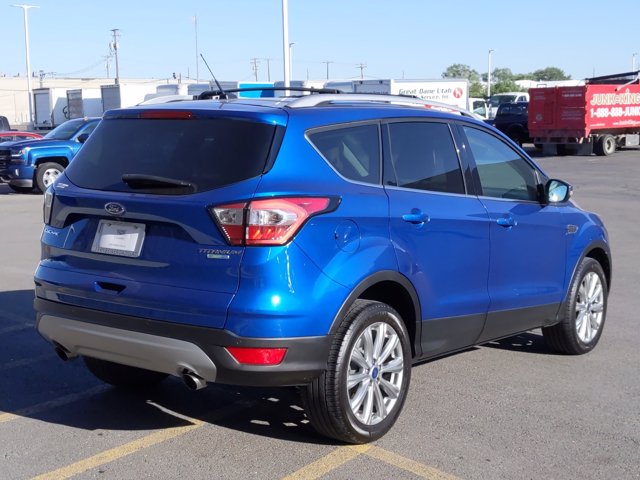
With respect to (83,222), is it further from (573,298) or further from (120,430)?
(573,298)

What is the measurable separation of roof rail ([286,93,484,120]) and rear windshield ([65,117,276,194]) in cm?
40

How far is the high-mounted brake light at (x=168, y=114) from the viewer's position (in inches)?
184

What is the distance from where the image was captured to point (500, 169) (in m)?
5.95

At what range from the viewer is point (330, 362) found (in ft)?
14.5

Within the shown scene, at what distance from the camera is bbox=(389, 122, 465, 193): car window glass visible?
5.11 meters

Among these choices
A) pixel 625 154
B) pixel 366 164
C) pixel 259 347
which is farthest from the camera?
pixel 625 154

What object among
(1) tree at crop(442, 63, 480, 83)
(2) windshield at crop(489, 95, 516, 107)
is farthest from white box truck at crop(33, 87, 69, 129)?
(1) tree at crop(442, 63, 480, 83)

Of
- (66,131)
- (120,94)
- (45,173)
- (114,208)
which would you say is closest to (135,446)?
(114,208)

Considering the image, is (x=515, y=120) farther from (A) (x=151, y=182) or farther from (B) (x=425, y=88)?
(A) (x=151, y=182)

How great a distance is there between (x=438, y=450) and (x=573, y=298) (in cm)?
232

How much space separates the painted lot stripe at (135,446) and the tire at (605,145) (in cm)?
2887

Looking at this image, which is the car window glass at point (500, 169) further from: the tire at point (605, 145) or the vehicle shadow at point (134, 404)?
the tire at point (605, 145)

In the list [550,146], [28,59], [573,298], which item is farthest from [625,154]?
[28,59]

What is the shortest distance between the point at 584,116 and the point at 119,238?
28.3 meters
